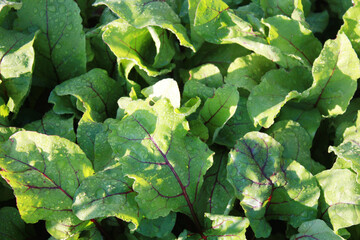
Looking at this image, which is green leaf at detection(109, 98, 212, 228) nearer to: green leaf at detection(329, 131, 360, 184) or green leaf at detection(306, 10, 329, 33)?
green leaf at detection(329, 131, 360, 184)

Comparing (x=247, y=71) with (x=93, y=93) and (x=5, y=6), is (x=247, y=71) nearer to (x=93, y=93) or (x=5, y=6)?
(x=93, y=93)

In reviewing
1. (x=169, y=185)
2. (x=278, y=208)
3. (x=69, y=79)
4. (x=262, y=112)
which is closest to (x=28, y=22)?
(x=69, y=79)

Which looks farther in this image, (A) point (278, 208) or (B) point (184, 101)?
(B) point (184, 101)

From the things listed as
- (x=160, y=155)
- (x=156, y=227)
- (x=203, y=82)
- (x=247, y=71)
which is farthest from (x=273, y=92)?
(x=156, y=227)

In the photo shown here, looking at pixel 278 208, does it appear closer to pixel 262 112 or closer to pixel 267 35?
pixel 262 112

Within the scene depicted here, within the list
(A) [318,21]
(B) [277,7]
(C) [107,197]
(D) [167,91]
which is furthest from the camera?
(A) [318,21]

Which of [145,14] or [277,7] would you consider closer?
[145,14]

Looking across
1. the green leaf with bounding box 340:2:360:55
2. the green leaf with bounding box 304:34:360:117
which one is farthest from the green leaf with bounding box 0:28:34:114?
the green leaf with bounding box 340:2:360:55
